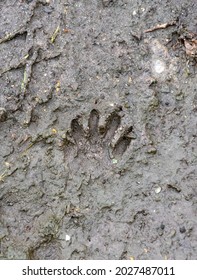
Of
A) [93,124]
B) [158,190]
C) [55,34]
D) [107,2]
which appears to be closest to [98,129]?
[93,124]

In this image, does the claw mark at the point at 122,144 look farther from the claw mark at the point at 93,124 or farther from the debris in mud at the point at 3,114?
the debris in mud at the point at 3,114

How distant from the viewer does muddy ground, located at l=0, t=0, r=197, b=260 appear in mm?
1897

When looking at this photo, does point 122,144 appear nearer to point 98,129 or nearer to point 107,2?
point 98,129

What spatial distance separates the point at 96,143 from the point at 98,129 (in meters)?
0.06

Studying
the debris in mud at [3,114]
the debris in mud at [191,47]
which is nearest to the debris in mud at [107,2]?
the debris in mud at [191,47]

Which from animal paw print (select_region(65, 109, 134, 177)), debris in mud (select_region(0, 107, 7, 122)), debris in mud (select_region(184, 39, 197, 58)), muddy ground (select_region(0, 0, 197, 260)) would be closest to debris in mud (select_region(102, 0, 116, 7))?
muddy ground (select_region(0, 0, 197, 260))

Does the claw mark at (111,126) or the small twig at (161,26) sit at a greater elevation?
the small twig at (161,26)

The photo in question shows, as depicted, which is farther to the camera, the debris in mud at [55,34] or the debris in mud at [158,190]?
the debris in mud at [55,34]

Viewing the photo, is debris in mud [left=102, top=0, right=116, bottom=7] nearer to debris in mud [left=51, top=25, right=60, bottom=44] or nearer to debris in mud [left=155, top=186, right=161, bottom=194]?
debris in mud [left=51, top=25, right=60, bottom=44]

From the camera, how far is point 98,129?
1982 millimetres

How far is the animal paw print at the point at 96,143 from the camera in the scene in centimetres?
196

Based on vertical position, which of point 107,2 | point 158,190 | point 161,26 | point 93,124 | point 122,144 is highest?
point 107,2
